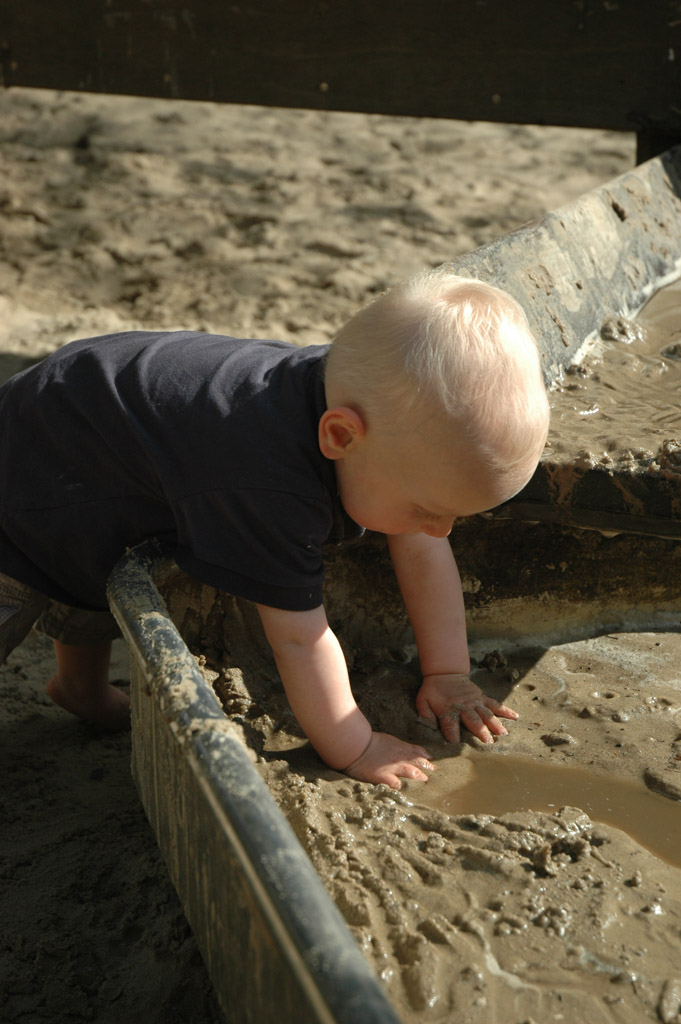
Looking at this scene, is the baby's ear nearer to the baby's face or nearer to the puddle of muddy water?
the baby's face

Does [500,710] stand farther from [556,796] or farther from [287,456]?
[287,456]

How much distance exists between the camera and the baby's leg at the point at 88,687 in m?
2.09

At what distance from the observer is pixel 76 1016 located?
1490 millimetres

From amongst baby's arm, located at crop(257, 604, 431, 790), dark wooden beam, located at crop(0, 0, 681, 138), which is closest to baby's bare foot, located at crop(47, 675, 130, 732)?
baby's arm, located at crop(257, 604, 431, 790)

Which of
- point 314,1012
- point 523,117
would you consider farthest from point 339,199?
point 314,1012

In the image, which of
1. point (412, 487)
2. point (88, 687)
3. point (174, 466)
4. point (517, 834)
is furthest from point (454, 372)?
point (88, 687)

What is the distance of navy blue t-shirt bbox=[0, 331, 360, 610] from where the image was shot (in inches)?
56.5

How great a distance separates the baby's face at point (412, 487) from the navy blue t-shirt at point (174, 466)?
0.05 metres

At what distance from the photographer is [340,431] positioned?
1.42 meters

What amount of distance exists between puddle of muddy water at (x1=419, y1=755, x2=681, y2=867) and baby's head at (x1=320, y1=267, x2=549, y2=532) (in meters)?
0.45

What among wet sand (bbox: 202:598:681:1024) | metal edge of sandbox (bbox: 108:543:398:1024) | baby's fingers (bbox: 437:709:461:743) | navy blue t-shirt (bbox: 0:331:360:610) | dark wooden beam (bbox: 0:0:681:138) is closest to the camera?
metal edge of sandbox (bbox: 108:543:398:1024)

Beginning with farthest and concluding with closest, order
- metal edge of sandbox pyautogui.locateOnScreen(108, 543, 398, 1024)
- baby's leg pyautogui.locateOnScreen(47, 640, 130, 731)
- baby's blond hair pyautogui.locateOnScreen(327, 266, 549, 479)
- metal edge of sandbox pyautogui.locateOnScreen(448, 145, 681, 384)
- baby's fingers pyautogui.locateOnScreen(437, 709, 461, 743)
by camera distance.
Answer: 1. metal edge of sandbox pyautogui.locateOnScreen(448, 145, 681, 384)
2. baby's leg pyautogui.locateOnScreen(47, 640, 130, 731)
3. baby's fingers pyautogui.locateOnScreen(437, 709, 461, 743)
4. baby's blond hair pyautogui.locateOnScreen(327, 266, 549, 479)
5. metal edge of sandbox pyautogui.locateOnScreen(108, 543, 398, 1024)

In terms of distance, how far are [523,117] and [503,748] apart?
225 cm

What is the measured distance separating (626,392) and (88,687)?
1.32 metres
